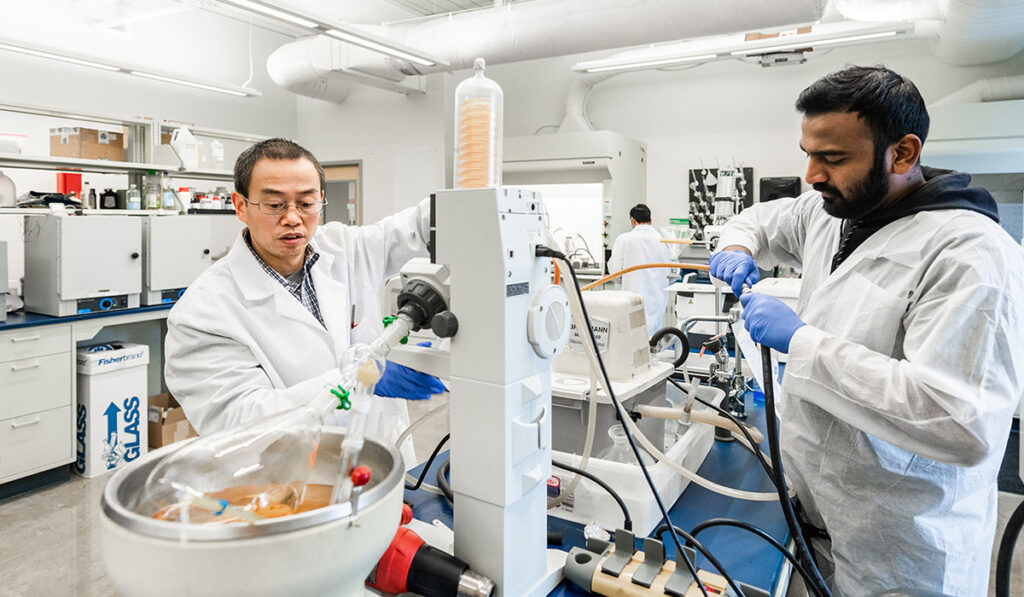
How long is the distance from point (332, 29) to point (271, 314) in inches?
108

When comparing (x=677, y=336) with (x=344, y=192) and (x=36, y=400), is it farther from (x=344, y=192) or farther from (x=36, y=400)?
(x=344, y=192)

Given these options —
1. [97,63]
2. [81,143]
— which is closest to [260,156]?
[81,143]

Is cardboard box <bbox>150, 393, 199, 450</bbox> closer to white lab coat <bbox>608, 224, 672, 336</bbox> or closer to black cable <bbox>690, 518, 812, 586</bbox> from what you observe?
white lab coat <bbox>608, 224, 672, 336</bbox>

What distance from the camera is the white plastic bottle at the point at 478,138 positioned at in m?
0.97

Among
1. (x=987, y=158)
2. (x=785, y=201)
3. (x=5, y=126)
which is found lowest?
(x=785, y=201)

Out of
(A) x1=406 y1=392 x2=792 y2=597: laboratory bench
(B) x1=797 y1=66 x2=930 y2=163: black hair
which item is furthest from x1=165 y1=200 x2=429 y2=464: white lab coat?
(B) x1=797 y1=66 x2=930 y2=163: black hair

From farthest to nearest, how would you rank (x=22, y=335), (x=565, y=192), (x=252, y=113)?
1. (x=252, y=113)
2. (x=565, y=192)
3. (x=22, y=335)

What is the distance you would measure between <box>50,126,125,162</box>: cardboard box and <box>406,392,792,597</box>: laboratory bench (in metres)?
3.20

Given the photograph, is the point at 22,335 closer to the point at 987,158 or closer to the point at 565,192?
the point at 565,192

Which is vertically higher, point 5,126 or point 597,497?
point 5,126

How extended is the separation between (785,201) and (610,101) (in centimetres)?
434

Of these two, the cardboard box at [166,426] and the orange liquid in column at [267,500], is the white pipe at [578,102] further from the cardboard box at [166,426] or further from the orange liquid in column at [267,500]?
the orange liquid in column at [267,500]

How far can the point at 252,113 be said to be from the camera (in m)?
6.02

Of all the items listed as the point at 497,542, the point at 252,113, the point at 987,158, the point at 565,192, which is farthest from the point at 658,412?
the point at 252,113
